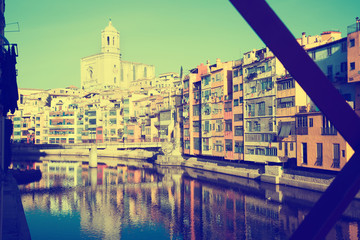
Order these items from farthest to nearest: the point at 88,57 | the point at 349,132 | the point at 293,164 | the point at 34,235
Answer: the point at 88,57 < the point at 293,164 < the point at 34,235 < the point at 349,132

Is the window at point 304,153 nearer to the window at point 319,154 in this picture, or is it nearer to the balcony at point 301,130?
the balcony at point 301,130

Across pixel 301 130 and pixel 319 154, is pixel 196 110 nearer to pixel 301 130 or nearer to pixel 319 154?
pixel 301 130

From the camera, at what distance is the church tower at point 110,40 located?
608 ft

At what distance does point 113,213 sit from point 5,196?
29.8 ft

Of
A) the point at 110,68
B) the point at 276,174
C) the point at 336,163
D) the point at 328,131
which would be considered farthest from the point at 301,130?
the point at 110,68

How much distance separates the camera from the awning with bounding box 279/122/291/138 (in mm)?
42375

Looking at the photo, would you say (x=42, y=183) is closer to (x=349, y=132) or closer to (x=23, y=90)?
(x=349, y=132)

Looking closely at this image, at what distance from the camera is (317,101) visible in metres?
3.63

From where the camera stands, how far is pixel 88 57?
192375 mm

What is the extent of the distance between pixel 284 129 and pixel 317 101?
40.7 m

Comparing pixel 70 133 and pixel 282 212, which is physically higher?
pixel 70 133

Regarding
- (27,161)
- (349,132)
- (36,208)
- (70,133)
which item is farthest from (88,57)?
(349,132)

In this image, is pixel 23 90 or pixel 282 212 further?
pixel 23 90

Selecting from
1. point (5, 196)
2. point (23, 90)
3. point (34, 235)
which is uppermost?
point (23, 90)
